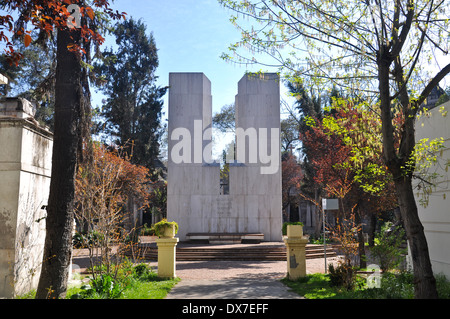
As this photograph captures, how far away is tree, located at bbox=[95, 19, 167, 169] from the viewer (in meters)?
27.0

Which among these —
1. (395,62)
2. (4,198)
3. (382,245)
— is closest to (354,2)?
(395,62)

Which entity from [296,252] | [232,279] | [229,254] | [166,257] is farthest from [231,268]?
[296,252]

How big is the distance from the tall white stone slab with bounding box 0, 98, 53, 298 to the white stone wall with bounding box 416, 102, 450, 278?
837cm

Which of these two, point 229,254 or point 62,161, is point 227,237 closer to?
point 229,254

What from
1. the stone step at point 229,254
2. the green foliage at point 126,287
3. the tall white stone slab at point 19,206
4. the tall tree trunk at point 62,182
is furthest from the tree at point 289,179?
the tall tree trunk at point 62,182

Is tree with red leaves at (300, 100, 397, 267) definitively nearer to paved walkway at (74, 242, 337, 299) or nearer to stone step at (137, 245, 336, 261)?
paved walkway at (74, 242, 337, 299)

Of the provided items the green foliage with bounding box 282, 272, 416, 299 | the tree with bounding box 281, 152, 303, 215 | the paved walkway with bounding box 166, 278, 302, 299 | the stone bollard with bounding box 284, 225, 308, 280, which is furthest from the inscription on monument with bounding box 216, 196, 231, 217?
the tree with bounding box 281, 152, 303, 215

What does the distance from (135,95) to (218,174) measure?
36.7ft

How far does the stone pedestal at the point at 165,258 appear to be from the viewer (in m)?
10.5

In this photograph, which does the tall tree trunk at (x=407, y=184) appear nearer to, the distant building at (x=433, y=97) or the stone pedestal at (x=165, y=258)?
the distant building at (x=433, y=97)

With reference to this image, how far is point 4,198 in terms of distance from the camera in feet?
24.5

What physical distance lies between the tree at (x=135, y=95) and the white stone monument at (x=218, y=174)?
6515 mm

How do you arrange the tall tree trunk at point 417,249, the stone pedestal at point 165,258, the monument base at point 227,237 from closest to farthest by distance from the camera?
the tall tree trunk at point 417,249
the stone pedestal at point 165,258
the monument base at point 227,237

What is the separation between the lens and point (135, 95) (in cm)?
2812
